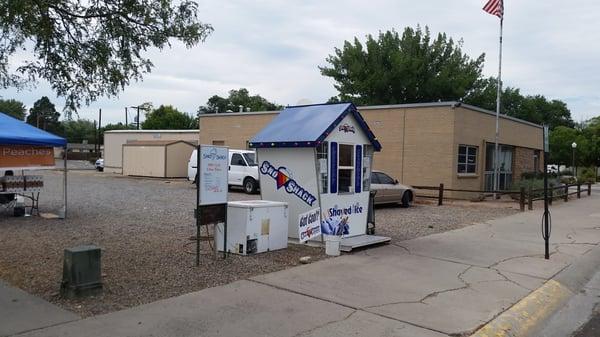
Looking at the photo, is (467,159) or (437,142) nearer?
(437,142)

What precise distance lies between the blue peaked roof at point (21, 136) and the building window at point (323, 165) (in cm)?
681

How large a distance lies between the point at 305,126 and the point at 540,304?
5.07 metres

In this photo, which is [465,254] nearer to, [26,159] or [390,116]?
[26,159]

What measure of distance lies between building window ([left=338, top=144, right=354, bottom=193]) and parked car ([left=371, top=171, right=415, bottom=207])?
7161 millimetres

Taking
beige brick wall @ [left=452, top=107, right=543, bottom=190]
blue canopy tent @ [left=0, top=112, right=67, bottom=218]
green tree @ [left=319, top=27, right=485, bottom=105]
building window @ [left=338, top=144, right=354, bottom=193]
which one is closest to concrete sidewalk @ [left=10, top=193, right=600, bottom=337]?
building window @ [left=338, top=144, right=354, bottom=193]

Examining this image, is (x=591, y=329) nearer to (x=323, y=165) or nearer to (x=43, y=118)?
(x=323, y=165)

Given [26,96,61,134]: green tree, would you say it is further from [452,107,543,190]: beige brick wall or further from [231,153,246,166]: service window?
[452,107,543,190]: beige brick wall

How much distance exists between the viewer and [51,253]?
8484mm

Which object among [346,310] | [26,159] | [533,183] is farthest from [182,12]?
[533,183]

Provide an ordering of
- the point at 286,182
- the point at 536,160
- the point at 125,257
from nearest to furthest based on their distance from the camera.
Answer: the point at 125,257
the point at 286,182
the point at 536,160

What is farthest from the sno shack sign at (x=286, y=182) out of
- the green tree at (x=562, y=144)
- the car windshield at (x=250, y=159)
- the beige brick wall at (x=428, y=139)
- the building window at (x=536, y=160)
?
the green tree at (x=562, y=144)

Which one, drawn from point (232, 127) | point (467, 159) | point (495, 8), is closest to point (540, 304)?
point (467, 159)

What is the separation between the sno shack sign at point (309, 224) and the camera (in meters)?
9.56

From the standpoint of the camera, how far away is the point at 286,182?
998 cm
